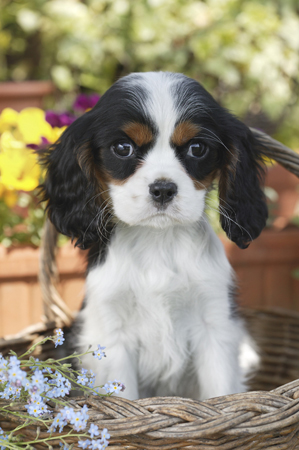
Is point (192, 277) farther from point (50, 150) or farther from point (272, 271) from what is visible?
point (272, 271)

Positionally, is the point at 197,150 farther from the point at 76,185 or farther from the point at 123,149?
the point at 76,185

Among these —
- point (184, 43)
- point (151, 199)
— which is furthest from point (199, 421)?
point (184, 43)

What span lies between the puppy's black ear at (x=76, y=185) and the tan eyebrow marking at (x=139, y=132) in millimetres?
195

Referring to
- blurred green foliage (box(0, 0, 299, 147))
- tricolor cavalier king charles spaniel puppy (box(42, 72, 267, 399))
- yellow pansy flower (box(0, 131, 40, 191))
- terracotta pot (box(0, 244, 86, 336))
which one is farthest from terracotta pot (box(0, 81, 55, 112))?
tricolor cavalier king charles spaniel puppy (box(42, 72, 267, 399))

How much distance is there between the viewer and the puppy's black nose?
162 cm

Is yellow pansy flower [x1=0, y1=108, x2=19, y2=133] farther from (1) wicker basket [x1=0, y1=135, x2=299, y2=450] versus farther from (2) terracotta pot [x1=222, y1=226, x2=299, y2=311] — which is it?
(1) wicker basket [x1=0, y1=135, x2=299, y2=450]

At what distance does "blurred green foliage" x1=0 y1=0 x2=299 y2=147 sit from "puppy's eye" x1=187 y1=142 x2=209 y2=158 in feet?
8.39

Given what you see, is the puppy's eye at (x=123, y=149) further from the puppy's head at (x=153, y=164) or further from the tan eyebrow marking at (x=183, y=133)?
the tan eyebrow marking at (x=183, y=133)

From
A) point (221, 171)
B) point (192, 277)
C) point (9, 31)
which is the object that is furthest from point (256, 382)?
point (9, 31)

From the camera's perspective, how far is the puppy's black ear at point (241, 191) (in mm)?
1945

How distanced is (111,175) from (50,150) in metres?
0.45

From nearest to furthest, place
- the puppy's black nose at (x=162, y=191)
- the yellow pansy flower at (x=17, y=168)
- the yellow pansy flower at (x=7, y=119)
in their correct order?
the puppy's black nose at (x=162, y=191) < the yellow pansy flower at (x=17, y=168) < the yellow pansy flower at (x=7, y=119)

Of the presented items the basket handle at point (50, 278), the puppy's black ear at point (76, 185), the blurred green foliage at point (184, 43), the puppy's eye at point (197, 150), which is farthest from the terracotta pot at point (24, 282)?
the blurred green foliage at point (184, 43)

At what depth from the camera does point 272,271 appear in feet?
10.2
